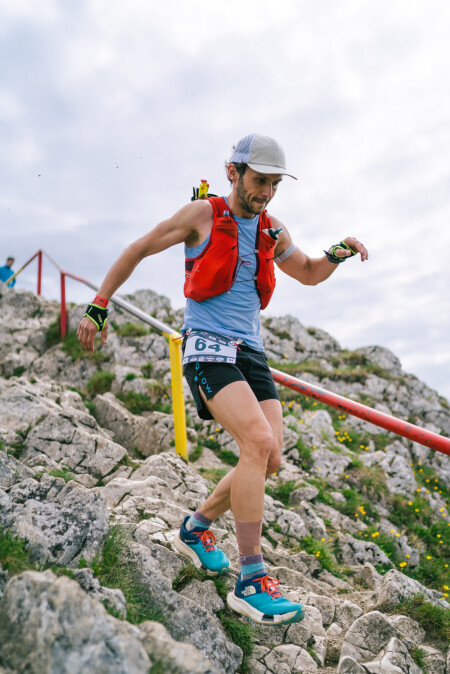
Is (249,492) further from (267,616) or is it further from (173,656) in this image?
(173,656)

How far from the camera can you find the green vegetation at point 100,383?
29.9 feet

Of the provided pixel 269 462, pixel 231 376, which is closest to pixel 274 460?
pixel 269 462

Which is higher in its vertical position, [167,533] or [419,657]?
[167,533]

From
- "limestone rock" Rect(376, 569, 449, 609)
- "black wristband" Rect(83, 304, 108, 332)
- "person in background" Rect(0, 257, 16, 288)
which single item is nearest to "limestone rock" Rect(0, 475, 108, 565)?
"black wristband" Rect(83, 304, 108, 332)

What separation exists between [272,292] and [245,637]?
214cm

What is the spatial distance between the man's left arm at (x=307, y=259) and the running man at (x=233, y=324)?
0.40 m

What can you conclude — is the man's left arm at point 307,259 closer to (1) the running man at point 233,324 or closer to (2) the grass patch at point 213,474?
(1) the running man at point 233,324

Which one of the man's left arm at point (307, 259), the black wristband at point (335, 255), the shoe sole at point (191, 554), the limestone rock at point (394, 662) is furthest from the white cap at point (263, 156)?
the limestone rock at point (394, 662)

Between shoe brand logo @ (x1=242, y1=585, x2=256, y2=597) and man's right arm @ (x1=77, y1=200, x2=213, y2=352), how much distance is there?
1703 millimetres

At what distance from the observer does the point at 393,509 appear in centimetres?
839

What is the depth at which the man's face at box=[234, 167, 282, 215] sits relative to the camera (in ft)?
11.0

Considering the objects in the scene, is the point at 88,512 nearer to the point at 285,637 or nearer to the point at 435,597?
the point at 285,637

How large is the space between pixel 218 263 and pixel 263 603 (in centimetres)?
198

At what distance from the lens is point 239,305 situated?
351 centimetres
